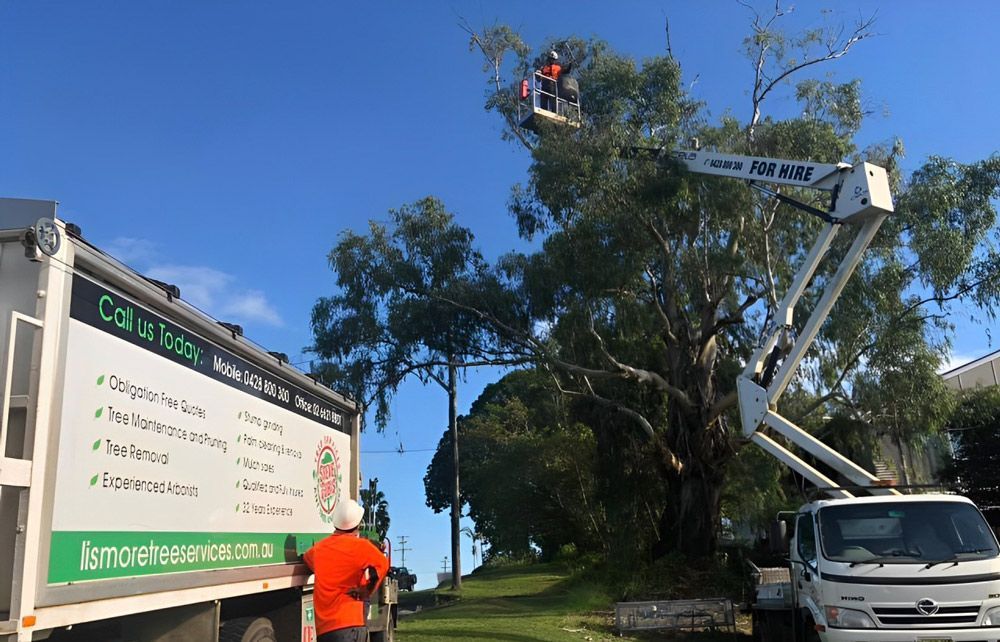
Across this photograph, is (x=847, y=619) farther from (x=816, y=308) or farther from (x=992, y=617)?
(x=816, y=308)

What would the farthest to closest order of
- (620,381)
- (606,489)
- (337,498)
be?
(606,489) < (620,381) < (337,498)

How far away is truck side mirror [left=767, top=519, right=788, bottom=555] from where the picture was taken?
10.6 metres

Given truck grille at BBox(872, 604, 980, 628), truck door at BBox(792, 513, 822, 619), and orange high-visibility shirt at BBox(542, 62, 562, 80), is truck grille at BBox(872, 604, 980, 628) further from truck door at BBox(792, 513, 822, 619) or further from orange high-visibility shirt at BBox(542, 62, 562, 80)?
orange high-visibility shirt at BBox(542, 62, 562, 80)

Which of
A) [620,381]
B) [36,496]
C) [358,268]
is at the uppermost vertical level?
[358,268]

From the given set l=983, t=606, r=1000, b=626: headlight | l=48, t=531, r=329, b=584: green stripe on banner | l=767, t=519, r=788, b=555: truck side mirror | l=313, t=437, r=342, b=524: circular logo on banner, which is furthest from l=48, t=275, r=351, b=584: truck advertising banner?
l=983, t=606, r=1000, b=626: headlight

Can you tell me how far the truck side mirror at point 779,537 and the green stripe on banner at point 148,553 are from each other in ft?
21.2

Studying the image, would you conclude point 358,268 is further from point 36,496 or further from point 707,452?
point 36,496

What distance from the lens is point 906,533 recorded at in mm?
9422

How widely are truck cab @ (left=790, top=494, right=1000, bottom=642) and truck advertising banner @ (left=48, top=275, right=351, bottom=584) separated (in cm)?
578

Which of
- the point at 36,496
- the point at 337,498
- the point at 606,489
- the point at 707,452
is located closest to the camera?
the point at 36,496

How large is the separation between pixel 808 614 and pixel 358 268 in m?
14.5

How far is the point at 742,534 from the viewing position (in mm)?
34062

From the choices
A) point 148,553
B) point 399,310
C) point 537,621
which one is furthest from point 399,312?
point 148,553

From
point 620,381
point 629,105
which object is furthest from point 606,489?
point 629,105
